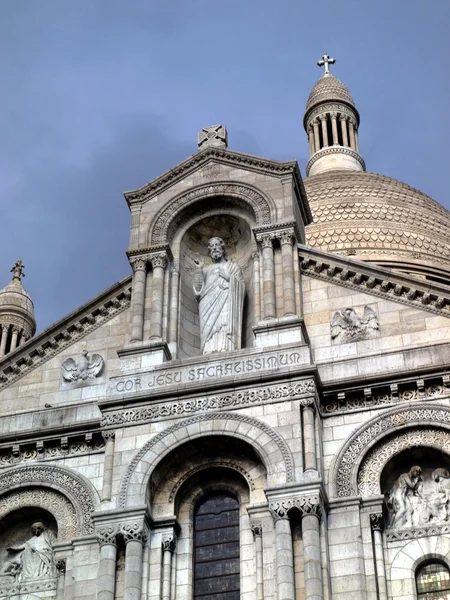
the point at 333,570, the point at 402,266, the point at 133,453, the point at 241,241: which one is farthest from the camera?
the point at 402,266

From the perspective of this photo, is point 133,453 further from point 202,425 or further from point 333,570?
point 333,570

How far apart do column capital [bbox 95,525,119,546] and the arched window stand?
18.9 ft

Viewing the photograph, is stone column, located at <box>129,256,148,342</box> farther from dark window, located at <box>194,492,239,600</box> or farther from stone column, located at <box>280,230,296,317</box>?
dark window, located at <box>194,492,239,600</box>

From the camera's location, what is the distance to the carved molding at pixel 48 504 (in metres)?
27.0

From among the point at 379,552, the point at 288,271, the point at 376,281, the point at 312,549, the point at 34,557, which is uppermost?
the point at 288,271

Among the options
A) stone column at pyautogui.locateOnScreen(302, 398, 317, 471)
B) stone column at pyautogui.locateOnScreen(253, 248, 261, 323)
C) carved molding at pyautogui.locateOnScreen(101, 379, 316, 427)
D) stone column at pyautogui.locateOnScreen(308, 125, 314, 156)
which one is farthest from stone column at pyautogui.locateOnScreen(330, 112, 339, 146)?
stone column at pyautogui.locateOnScreen(302, 398, 317, 471)

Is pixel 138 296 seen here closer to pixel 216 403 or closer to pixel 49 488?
pixel 216 403

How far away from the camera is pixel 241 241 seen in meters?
32.0

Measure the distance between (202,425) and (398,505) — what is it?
164 inches

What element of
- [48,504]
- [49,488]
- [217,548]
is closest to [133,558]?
[217,548]

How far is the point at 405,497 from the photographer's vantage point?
26.3 metres

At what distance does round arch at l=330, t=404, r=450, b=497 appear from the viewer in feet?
85.8

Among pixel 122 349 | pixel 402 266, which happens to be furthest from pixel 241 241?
pixel 402 266

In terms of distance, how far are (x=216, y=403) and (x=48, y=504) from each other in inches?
160
